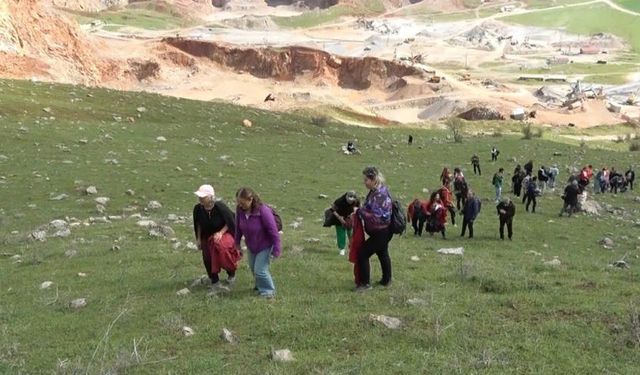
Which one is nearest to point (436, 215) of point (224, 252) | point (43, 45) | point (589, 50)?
point (224, 252)

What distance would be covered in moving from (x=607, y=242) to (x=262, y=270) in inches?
595

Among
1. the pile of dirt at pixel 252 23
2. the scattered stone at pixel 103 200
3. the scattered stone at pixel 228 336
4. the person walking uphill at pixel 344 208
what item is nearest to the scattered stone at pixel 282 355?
the scattered stone at pixel 228 336

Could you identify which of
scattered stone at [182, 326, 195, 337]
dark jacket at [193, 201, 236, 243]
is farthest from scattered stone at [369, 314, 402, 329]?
dark jacket at [193, 201, 236, 243]

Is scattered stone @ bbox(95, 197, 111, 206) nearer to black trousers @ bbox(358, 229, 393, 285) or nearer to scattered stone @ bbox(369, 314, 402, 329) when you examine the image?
black trousers @ bbox(358, 229, 393, 285)

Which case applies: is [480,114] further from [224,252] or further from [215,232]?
[224,252]

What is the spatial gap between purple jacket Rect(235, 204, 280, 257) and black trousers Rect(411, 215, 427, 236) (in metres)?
10.4

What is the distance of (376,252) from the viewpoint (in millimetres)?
10461

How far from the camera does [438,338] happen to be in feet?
27.5

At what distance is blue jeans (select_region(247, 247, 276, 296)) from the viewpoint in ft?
33.8

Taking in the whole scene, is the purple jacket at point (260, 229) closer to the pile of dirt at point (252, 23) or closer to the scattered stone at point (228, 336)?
the scattered stone at point (228, 336)

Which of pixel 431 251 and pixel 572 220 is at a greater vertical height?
pixel 431 251

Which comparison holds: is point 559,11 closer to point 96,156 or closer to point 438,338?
point 96,156

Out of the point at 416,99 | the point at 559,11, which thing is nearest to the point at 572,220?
the point at 416,99

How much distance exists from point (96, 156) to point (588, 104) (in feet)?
241
